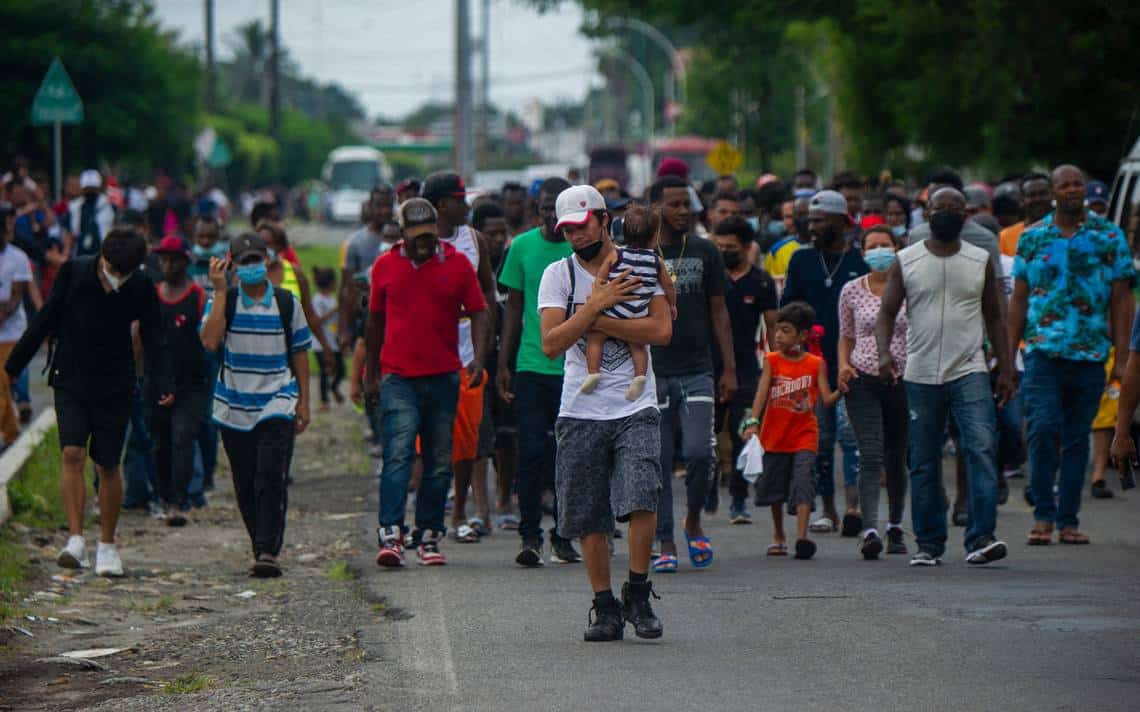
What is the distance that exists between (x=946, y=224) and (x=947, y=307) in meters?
0.43

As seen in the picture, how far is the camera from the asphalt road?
24.0 feet

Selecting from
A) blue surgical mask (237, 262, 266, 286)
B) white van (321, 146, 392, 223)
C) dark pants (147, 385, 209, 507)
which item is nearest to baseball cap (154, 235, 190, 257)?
dark pants (147, 385, 209, 507)

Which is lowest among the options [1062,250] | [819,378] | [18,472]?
[18,472]

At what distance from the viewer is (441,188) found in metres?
11.4

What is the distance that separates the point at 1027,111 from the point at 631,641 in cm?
1680

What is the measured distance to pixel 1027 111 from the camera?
23.9 metres

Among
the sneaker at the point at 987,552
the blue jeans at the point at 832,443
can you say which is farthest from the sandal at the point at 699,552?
the blue jeans at the point at 832,443

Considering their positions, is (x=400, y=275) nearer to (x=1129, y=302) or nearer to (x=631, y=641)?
(x=631, y=641)

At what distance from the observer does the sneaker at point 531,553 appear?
35.4 ft

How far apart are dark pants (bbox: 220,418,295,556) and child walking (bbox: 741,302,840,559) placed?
259 cm

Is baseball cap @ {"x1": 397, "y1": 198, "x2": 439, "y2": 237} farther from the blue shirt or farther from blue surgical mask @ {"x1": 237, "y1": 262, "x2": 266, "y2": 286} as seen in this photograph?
the blue shirt

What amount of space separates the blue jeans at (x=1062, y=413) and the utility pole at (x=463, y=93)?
86.5ft

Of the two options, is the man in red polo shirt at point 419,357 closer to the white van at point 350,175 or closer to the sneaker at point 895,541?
the sneaker at point 895,541

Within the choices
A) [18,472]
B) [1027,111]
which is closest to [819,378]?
[18,472]
